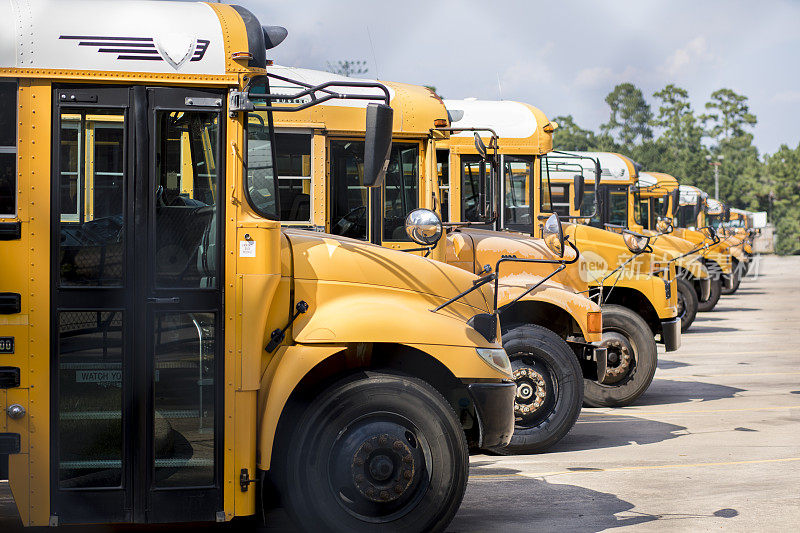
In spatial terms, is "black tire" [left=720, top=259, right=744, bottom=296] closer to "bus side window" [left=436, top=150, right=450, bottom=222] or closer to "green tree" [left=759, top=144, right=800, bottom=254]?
"bus side window" [left=436, top=150, right=450, bottom=222]

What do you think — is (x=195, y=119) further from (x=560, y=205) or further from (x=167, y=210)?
(x=560, y=205)

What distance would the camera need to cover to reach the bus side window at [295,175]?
8.52 m

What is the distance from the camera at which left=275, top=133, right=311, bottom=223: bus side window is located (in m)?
8.52

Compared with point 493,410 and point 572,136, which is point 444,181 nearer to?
point 493,410

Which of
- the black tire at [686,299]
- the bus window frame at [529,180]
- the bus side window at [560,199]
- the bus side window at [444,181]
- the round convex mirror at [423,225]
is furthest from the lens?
the black tire at [686,299]

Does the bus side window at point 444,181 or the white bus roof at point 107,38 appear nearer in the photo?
the white bus roof at point 107,38

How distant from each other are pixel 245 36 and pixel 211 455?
1.98 m

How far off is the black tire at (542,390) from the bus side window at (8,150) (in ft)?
14.7

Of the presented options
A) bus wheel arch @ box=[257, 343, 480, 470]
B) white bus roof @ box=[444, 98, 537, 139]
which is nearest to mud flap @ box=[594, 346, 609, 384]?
white bus roof @ box=[444, 98, 537, 139]

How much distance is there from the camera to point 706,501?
22.5 ft

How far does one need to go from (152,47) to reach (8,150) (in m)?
0.81

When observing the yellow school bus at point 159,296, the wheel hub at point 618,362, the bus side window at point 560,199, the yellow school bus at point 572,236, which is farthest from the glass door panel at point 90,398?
the bus side window at point 560,199

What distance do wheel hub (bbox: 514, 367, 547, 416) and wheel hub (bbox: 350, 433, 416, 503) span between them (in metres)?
3.32

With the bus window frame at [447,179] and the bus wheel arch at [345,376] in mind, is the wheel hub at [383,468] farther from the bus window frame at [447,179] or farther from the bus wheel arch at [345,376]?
the bus window frame at [447,179]
